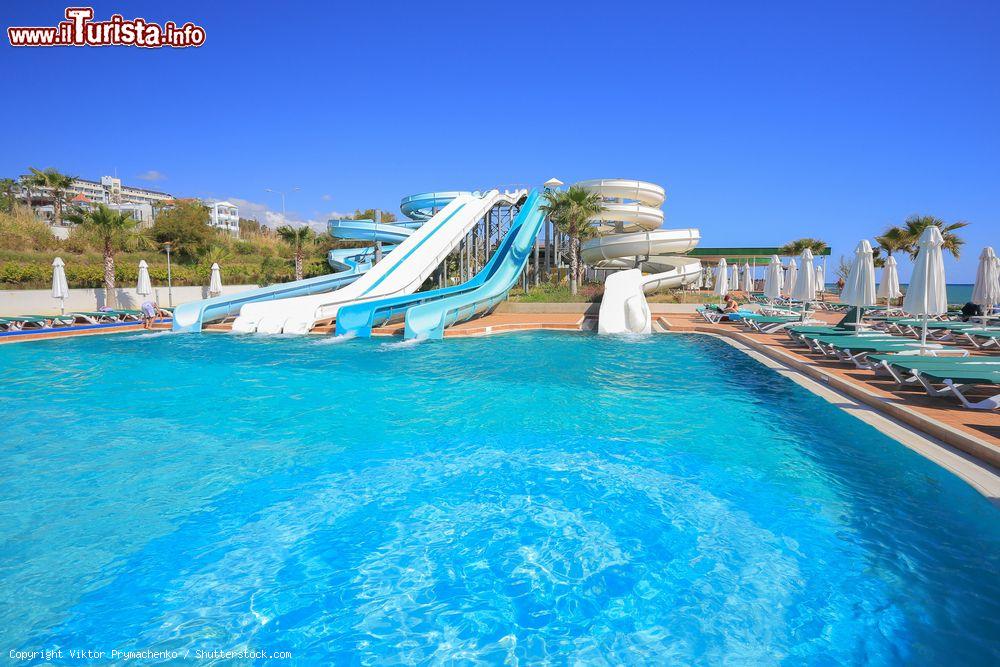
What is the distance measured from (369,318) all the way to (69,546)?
11.2 m

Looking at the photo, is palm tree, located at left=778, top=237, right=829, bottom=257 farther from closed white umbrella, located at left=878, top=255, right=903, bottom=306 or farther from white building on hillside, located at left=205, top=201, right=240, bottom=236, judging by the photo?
white building on hillside, located at left=205, top=201, right=240, bottom=236

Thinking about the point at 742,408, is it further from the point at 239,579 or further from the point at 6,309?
the point at 6,309

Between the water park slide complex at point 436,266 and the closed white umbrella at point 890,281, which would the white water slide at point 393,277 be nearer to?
the water park slide complex at point 436,266

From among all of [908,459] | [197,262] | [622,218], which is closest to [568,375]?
[908,459]

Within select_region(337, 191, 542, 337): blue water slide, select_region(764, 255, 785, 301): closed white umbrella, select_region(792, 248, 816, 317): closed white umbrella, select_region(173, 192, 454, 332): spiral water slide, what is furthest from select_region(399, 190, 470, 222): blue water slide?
select_region(792, 248, 816, 317): closed white umbrella

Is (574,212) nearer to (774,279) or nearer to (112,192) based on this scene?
(774,279)

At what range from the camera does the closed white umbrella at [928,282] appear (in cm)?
777

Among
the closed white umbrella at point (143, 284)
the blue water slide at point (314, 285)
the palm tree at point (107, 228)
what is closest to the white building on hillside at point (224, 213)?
the blue water slide at point (314, 285)

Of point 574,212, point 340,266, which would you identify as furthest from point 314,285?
point 574,212

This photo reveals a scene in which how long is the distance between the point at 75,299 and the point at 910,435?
24359mm

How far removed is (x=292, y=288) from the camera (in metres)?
18.6

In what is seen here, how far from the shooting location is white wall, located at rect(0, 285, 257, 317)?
1747cm

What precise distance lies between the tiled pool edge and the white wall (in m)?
22.5

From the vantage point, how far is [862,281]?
33.2 feet
